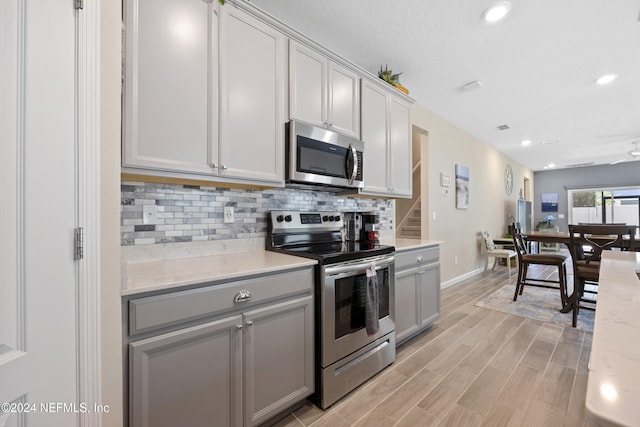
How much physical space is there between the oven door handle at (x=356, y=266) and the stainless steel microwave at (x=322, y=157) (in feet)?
2.07

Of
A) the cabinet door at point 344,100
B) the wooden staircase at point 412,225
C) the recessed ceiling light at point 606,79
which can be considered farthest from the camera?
the wooden staircase at point 412,225

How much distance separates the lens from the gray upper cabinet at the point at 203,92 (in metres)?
1.34

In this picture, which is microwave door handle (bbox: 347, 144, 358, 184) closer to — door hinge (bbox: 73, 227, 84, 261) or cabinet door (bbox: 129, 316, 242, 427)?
cabinet door (bbox: 129, 316, 242, 427)

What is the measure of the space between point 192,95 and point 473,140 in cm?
529

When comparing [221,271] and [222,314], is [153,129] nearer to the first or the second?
[221,271]

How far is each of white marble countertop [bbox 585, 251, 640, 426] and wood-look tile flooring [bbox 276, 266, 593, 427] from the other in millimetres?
1169

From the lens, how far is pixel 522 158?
24.2ft

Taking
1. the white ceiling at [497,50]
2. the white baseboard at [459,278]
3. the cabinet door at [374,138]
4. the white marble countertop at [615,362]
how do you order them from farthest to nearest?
1. the white baseboard at [459,278]
2. the cabinet door at [374,138]
3. the white ceiling at [497,50]
4. the white marble countertop at [615,362]

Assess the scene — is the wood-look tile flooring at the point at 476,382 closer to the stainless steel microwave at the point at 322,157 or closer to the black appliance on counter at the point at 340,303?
the black appliance on counter at the point at 340,303

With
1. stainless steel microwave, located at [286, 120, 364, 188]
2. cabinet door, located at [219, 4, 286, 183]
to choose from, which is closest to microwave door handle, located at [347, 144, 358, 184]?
stainless steel microwave, located at [286, 120, 364, 188]

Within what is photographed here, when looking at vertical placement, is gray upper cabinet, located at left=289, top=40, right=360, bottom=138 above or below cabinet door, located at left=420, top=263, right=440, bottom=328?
above

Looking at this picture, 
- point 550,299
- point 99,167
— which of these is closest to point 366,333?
point 99,167

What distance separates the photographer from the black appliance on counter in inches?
65.6

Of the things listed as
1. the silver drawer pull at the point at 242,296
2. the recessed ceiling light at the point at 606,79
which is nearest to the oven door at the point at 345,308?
the silver drawer pull at the point at 242,296
